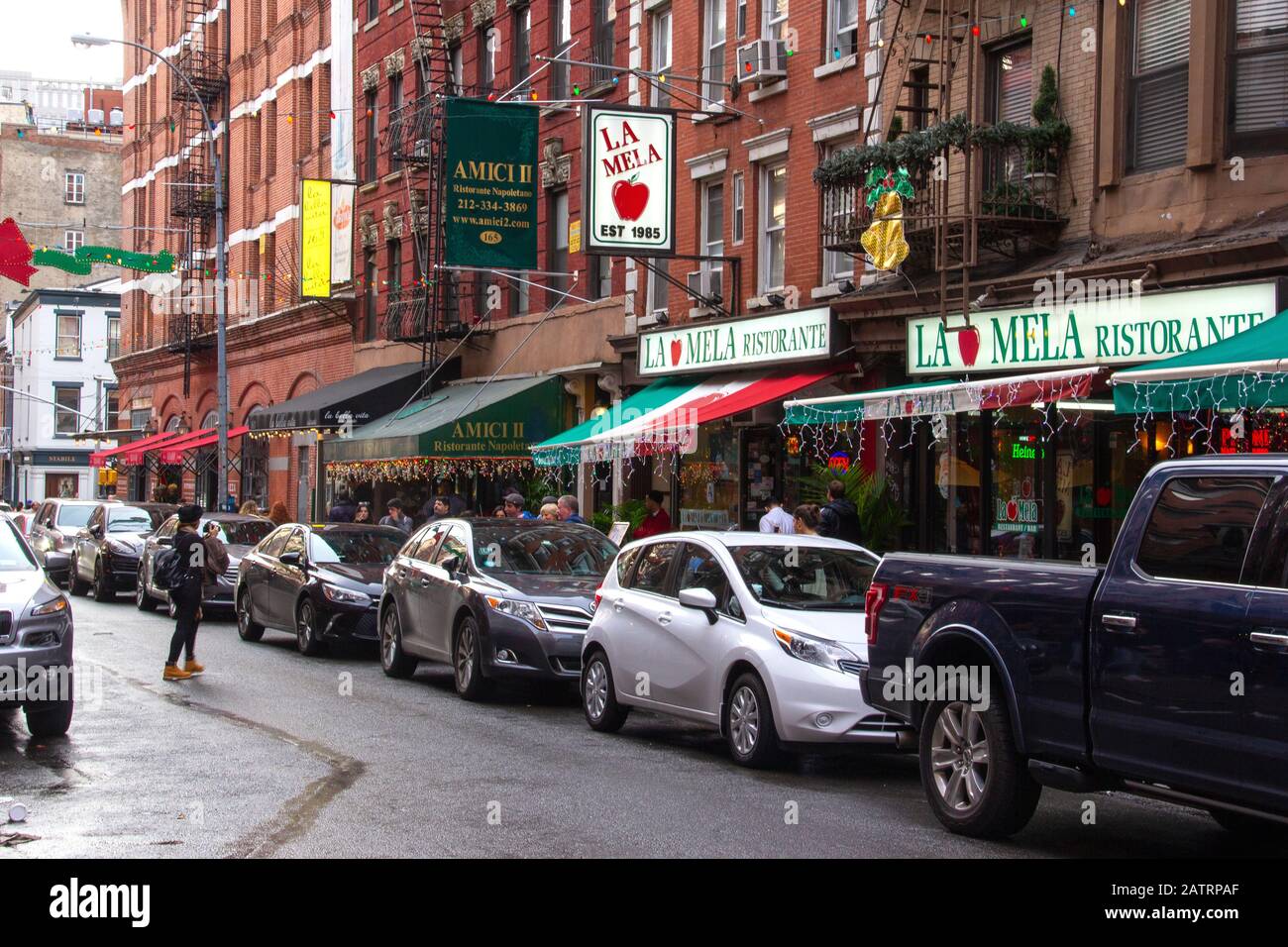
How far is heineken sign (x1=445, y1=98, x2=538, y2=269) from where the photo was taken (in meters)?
26.5

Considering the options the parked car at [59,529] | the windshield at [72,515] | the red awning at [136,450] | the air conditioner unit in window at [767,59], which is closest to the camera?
the air conditioner unit in window at [767,59]

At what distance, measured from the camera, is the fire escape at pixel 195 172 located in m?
48.1

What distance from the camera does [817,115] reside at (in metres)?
21.4

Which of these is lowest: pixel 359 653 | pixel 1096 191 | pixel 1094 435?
pixel 359 653

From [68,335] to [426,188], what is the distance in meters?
50.5

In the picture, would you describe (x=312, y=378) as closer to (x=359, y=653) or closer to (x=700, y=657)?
(x=359, y=653)

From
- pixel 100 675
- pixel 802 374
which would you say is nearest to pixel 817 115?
pixel 802 374

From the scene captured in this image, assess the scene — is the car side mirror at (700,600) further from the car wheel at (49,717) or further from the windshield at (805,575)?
the car wheel at (49,717)

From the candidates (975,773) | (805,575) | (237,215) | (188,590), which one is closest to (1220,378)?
(805,575)

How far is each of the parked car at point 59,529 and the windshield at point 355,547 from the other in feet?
40.9

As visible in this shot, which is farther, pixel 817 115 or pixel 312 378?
Answer: pixel 312 378

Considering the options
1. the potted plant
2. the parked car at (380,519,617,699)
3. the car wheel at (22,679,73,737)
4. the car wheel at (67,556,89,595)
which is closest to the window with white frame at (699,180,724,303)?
the potted plant

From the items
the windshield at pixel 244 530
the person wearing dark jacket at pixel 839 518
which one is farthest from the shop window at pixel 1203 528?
the windshield at pixel 244 530
